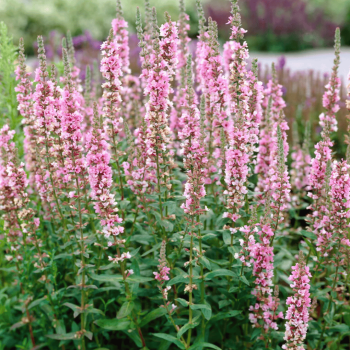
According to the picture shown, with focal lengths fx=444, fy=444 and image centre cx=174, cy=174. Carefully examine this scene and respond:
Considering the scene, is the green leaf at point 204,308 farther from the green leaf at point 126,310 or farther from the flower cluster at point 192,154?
the flower cluster at point 192,154

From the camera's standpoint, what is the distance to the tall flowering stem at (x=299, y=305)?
290cm

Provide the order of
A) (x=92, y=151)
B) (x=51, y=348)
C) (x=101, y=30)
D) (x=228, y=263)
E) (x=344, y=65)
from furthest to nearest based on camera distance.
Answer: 1. (x=101, y=30)
2. (x=344, y=65)
3. (x=51, y=348)
4. (x=228, y=263)
5. (x=92, y=151)

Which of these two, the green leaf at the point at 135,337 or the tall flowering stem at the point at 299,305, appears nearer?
the tall flowering stem at the point at 299,305

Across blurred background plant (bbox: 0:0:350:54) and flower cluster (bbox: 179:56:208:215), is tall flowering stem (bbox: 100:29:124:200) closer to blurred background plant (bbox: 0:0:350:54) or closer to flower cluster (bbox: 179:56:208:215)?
flower cluster (bbox: 179:56:208:215)

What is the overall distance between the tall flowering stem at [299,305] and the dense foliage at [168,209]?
0.01 meters

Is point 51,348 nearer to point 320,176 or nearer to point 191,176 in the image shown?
point 191,176

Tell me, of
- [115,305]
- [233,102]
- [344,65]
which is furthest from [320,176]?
[344,65]

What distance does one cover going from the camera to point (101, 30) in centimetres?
1969

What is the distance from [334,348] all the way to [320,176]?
5.00ft

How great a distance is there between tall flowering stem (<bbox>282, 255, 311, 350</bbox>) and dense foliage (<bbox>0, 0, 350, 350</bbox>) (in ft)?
0.04

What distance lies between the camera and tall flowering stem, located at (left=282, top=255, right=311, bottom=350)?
9.52 ft

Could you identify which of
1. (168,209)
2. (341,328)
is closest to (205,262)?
(168,209)

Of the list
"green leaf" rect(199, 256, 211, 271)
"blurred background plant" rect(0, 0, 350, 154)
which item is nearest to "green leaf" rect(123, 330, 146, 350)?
"green leaf" rect(199, 256, 211, 271)

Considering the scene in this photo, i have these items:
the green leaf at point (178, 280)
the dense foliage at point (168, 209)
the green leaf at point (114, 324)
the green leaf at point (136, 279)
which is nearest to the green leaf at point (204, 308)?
the dense foliage at point (168, 209)
